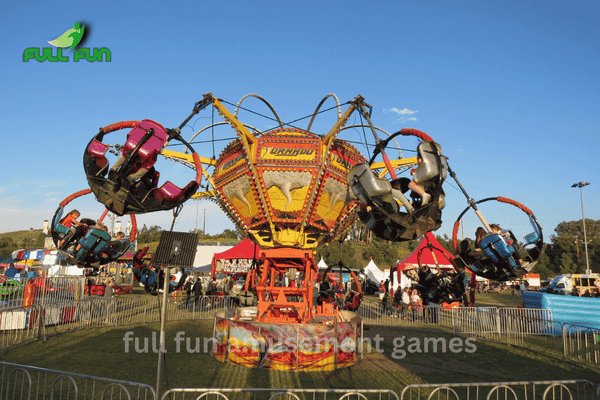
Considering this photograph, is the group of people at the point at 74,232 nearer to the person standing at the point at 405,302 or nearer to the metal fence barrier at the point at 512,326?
the metal fence barrier at the point at 512,326

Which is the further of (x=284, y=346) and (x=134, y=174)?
(x=284, y=346)

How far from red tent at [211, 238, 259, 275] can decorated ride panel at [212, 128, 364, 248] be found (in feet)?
29.6

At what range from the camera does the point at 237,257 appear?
2230cm

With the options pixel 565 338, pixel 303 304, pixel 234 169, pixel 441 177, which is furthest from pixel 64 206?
pixel 565 338

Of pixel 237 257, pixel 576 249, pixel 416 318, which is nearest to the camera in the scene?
pixel 416 318

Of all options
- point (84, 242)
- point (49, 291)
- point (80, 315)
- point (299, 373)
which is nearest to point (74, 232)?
→ point (84, 242)

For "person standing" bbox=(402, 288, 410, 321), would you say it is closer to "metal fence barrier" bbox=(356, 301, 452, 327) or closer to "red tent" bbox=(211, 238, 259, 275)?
"metal fence barrier" bbox=(356, 301, 452, 327)

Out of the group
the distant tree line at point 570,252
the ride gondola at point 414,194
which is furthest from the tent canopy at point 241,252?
the distant tree line at point 570,252

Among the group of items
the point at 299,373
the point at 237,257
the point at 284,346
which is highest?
the point at 237,257

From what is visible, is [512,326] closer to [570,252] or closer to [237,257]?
[237,257]

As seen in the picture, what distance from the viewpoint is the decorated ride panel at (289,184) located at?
30.4 feet

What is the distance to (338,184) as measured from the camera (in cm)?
948

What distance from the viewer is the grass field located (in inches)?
292

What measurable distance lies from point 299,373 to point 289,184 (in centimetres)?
410
